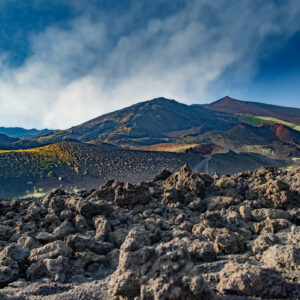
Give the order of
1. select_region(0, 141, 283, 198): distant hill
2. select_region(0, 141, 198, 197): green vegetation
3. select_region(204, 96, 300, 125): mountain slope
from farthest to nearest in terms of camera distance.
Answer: select_region(204, 96, 300, 125): mountain slope < select_region(0, 141, 198, 197): green vegetation < select_region(0, 141, 283, 198): distant hill

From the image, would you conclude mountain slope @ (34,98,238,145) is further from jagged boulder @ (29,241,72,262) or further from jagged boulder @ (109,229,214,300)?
jagged boulder @ (109,229,214,300)

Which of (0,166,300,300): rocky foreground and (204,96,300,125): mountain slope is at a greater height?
(204,96,300,125): mountain slope

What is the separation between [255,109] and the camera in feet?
430

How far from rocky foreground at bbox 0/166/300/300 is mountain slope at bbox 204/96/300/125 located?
114 meters

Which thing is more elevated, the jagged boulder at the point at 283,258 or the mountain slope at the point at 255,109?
the mountain slope at the point at 255,109

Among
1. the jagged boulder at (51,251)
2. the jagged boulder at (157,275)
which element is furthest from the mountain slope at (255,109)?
the jagged boulder at (157,275)

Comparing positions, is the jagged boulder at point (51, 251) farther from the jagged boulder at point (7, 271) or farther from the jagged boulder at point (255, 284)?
the jagged boulder at point (255, 284)

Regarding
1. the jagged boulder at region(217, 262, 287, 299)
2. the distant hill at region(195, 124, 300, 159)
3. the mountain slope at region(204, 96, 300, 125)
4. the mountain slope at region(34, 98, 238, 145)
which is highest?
the mountain slope at region(204, 96, 300, 125)

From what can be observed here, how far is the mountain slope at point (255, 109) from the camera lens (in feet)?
388

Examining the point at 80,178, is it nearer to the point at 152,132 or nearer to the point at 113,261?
the point at 113,261

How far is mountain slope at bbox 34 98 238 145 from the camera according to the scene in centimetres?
8080

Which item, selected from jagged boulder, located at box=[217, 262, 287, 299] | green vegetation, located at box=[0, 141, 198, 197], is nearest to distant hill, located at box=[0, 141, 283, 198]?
green vegetation, located at box=[0, 141, 198, 197]

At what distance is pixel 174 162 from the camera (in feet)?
102

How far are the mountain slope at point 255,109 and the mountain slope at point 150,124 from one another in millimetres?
18482
